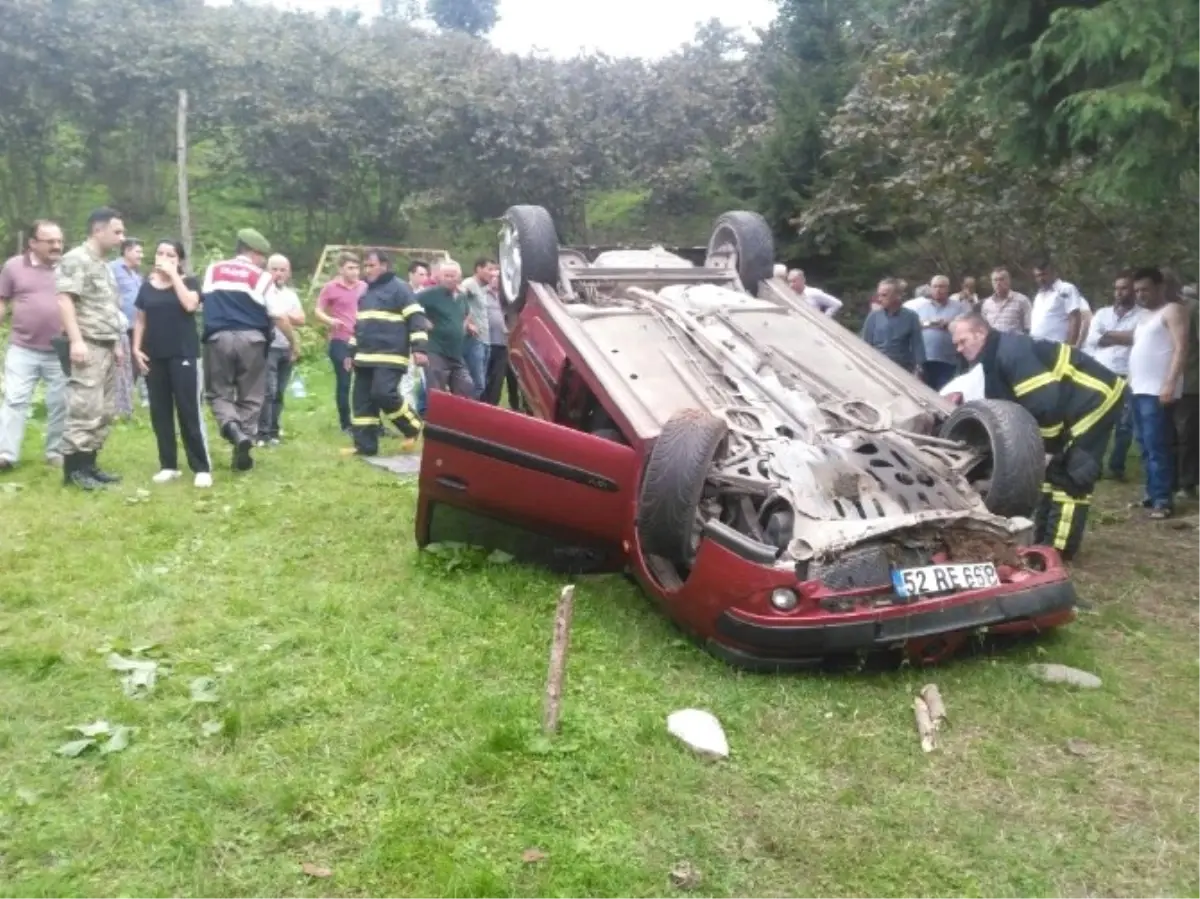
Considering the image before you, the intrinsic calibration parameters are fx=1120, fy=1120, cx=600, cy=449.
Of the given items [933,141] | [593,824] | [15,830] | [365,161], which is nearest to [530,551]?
[593,824]

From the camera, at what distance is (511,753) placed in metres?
3.50

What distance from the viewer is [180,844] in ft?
9.82

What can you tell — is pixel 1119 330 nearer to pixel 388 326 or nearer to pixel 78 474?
pixel 388 326

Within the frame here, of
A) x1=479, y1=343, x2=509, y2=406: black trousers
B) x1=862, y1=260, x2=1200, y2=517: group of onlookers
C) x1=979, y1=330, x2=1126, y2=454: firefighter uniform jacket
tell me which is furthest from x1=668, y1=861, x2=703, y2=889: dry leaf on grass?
x1=479, y1=343, x2=509, y2=406: black trousers

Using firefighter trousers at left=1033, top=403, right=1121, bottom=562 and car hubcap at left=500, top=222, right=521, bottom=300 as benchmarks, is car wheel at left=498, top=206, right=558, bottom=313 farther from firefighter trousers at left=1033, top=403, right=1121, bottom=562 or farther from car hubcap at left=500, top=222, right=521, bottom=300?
firefighter trousers at left=1033, top=403, right=1121, bottom=562

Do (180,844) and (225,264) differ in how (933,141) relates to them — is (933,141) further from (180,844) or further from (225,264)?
(180,844)

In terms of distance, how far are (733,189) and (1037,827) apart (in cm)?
1428

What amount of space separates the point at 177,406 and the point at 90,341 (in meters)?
0.63

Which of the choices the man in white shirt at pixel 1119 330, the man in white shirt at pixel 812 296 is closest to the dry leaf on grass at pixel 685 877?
the man in white shirt at pixel 1119 330

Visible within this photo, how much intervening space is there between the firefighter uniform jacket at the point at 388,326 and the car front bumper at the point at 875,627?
4.25m

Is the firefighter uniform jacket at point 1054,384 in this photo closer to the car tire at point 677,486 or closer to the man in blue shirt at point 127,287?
the car tire at point 677,486

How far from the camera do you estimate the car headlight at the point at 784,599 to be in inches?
162

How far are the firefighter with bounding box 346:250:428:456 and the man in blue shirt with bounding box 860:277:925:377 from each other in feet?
11.6

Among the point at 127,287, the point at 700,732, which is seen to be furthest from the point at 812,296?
the point at 700,732
